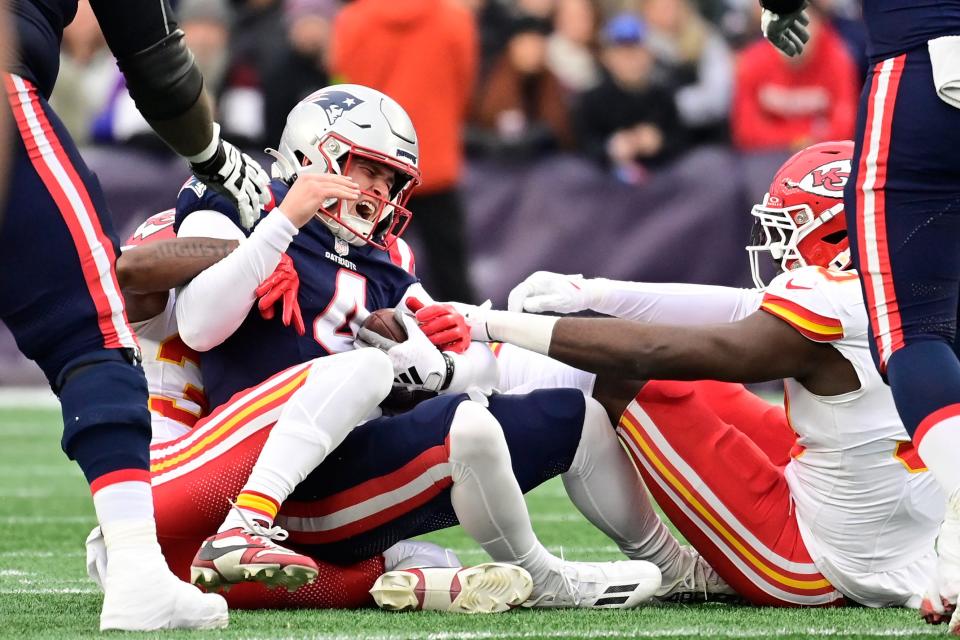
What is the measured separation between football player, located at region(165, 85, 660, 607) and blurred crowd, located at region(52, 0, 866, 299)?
16.8ft

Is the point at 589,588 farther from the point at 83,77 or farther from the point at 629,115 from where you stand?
the point at 83,77

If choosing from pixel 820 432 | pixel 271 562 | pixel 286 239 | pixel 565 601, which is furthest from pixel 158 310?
pixel 820 432

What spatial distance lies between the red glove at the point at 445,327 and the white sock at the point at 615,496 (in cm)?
→ 33

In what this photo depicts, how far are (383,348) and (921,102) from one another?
1356mm

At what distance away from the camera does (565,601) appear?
3.80 meters

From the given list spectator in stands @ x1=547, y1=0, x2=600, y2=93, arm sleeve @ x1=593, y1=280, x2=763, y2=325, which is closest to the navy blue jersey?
arm sleeve @ x1=593, y1=280, x2=763, y2=325

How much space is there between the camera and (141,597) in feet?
10.6

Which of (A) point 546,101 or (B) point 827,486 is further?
(A) point 546,101

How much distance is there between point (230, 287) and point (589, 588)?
1.07 m

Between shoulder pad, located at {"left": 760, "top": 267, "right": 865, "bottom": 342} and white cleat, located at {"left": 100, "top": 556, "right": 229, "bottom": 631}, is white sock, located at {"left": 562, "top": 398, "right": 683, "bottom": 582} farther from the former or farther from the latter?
white cleat, located at {"left": 100, "top": 556, "right": 229, "bottom": 631}

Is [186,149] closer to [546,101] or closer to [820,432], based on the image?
[820,432]

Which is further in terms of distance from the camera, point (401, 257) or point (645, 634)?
point (401, 257)

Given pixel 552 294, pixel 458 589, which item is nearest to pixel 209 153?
pixel 552 294

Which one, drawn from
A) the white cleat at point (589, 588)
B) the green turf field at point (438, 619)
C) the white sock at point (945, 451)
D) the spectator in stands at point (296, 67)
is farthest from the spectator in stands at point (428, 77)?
the white sock at point (945, 451)
